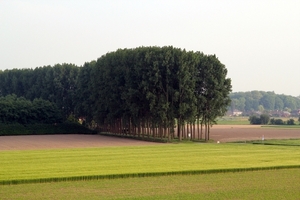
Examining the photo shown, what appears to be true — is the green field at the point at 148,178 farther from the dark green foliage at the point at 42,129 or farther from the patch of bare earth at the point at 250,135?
the dark green foliage at the point at 42,129

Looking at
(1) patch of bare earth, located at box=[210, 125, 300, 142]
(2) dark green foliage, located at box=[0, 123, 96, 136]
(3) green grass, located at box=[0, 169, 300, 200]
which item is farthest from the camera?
(2) dark green foliage, located at box=[0, 123, 96, 136]

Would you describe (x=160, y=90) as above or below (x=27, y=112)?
above

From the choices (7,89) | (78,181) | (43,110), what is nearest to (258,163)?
(78,181)

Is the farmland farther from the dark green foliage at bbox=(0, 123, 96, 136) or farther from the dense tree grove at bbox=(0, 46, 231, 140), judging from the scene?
the dark green foliage at bbox=(0, 123, 96, 136)

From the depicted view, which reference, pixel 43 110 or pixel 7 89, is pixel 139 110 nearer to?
pixel 43 110

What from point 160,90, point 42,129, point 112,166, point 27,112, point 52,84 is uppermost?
point 52,84

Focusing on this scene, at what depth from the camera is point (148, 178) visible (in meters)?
31.3

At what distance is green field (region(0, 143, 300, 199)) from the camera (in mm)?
25453

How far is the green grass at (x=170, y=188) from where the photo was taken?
24828mm

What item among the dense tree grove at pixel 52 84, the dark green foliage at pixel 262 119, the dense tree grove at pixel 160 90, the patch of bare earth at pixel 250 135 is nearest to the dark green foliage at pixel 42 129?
the dense tree grove at pixel 160 90

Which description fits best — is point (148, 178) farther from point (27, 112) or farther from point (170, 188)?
point (27, 112)

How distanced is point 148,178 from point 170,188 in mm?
4149

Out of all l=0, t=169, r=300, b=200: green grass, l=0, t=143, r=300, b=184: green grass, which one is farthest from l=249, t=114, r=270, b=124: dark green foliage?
l=0, t=169, r=300, b=200: green grass

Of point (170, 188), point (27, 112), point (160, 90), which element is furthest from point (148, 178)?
point (27, 112)
